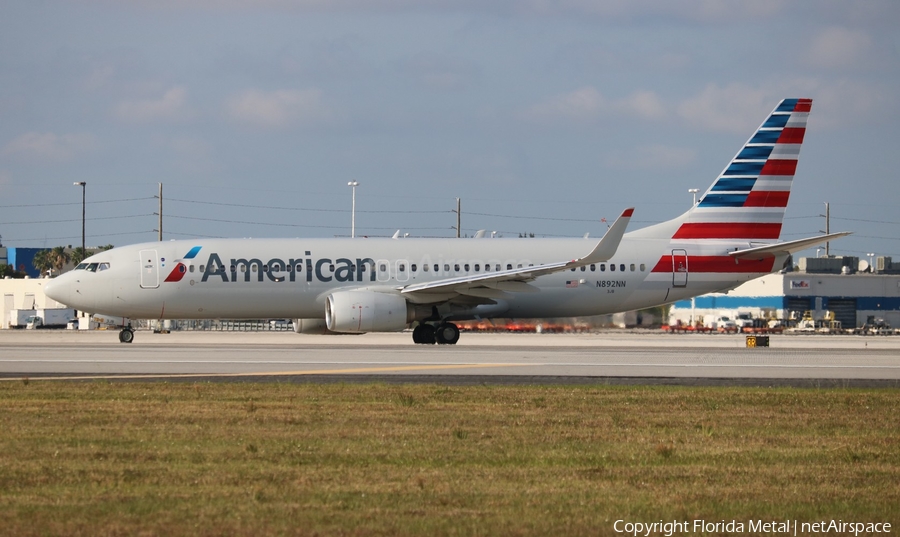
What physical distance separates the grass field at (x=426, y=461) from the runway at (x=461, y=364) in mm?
3824

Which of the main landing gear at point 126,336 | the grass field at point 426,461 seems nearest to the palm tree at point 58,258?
the main landing gear at point 126,336

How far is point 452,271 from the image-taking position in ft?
117

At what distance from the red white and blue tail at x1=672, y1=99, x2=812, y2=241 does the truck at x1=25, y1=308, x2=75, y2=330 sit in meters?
47.2

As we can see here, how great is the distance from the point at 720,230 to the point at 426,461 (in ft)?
92.0

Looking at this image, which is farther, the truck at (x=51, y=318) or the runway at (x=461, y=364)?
the truck at (x=51, y=318)

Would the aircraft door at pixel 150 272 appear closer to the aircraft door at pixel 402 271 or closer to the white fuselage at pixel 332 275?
the white fuselage at pixel 332 275

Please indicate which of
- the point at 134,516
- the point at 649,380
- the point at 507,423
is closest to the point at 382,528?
the point at 134,516

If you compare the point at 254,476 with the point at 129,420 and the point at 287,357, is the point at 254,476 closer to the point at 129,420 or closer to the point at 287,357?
the point at 129,420

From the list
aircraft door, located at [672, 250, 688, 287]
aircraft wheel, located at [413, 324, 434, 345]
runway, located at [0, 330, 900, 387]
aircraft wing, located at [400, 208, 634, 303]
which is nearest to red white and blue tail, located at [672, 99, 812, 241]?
A: aircraft door, located at [672, 250, 688, 287]

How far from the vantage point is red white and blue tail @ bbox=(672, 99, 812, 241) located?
36844 mm

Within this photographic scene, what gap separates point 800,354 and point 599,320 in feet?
34.8

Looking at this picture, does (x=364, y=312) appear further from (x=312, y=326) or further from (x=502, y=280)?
(x=312, y=326)

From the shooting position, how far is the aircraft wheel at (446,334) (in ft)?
114

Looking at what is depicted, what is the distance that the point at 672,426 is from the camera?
1342 cm
